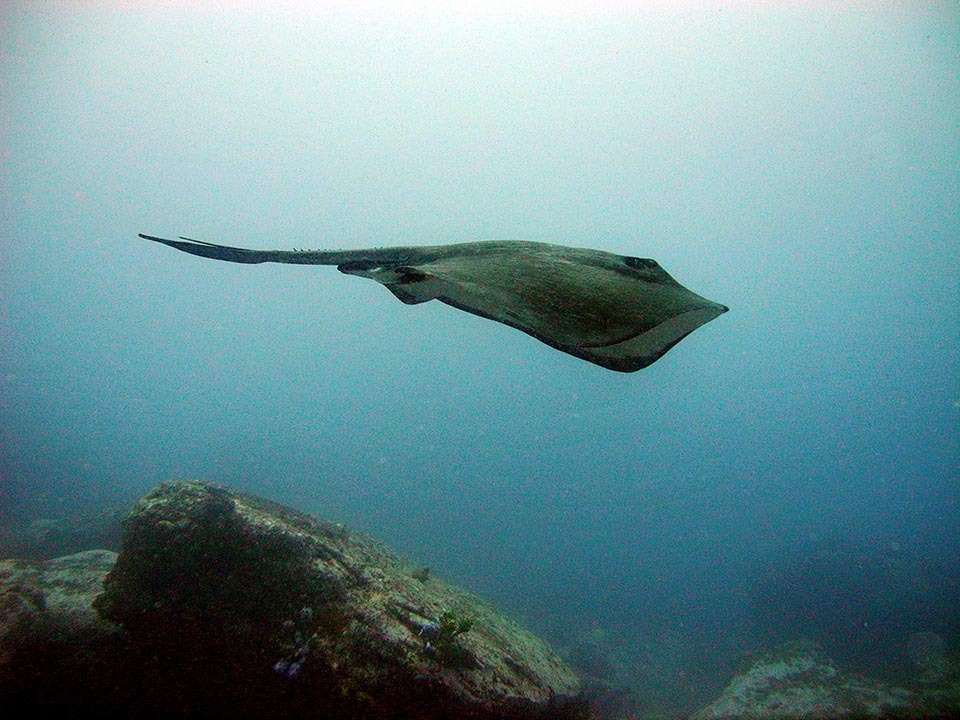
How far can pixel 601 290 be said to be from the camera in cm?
287

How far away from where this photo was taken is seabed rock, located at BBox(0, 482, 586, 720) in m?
4.15

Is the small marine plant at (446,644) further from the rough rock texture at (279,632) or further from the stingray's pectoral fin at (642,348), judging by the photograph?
the stingray's pectoral fin at (642,348)

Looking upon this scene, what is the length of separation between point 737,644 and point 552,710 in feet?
81.4

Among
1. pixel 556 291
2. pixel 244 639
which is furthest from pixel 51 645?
pixel 556 291

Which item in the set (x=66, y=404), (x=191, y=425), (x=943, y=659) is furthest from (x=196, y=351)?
(x=943, y=659)

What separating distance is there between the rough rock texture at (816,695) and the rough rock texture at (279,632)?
847 cm

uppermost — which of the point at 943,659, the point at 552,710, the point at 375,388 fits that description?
the point at 552,710

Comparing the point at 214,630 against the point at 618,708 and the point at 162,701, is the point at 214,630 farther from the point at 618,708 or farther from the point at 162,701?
the point at 618,708

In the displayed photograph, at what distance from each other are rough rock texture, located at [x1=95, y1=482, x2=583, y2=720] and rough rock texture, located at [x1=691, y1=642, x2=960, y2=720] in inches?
333

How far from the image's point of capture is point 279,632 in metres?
4.55

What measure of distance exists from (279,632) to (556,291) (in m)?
4.81

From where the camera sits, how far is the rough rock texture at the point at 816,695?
31.7ft

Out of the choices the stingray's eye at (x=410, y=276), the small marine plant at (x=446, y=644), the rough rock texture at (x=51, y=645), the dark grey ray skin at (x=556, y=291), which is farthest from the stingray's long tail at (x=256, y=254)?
the rough rock texture at (x=51, y=645)

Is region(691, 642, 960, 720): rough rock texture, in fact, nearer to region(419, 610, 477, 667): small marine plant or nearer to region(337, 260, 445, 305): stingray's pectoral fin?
region(419, 610, 477, 667): small marine plant
